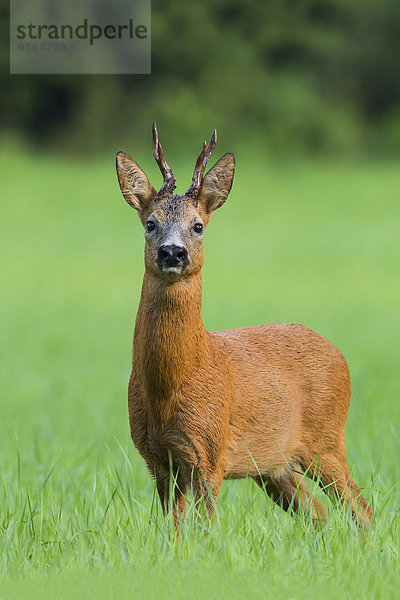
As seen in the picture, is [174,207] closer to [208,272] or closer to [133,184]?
[133,184]

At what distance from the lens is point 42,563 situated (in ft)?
12.9

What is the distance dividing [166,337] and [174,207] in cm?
52

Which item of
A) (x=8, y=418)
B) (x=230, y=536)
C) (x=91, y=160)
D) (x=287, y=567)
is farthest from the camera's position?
(x=91, y=160)

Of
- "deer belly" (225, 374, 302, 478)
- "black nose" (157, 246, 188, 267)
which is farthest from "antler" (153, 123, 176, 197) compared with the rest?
"deer belly" (225, 374, 302, 478)

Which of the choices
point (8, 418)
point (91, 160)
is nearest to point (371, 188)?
point (91, 160)

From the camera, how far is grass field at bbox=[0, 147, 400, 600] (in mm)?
3750

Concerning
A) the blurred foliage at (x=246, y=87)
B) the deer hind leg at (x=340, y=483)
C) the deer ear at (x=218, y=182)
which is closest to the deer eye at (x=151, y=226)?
the deer ear at (x=218, y=182)

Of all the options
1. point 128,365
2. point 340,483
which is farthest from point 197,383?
point 128,365

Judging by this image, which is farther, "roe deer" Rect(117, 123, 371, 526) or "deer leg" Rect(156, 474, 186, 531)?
"deer leg" Rect(156, 474, 186, 531)

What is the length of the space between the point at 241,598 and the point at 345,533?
727 mm

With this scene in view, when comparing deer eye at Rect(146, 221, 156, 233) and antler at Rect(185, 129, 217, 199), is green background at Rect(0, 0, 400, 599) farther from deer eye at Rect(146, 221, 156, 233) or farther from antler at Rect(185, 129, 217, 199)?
antler at Rect(185, 129, 217, 199)

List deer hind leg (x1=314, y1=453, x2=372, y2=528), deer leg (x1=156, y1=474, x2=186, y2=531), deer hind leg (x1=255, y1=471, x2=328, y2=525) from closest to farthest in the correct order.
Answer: deer leg (x1=156, y1=474, x2=186, y2=531), deer hind leg (x1=314, y1=453, x2=372, y2=528), deer hind leg (x1=255, y1=471, x2=328, y2=525)

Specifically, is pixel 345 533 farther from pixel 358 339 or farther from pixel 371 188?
pixel 371 188

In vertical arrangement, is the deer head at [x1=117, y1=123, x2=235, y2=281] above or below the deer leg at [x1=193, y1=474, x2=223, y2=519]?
above
